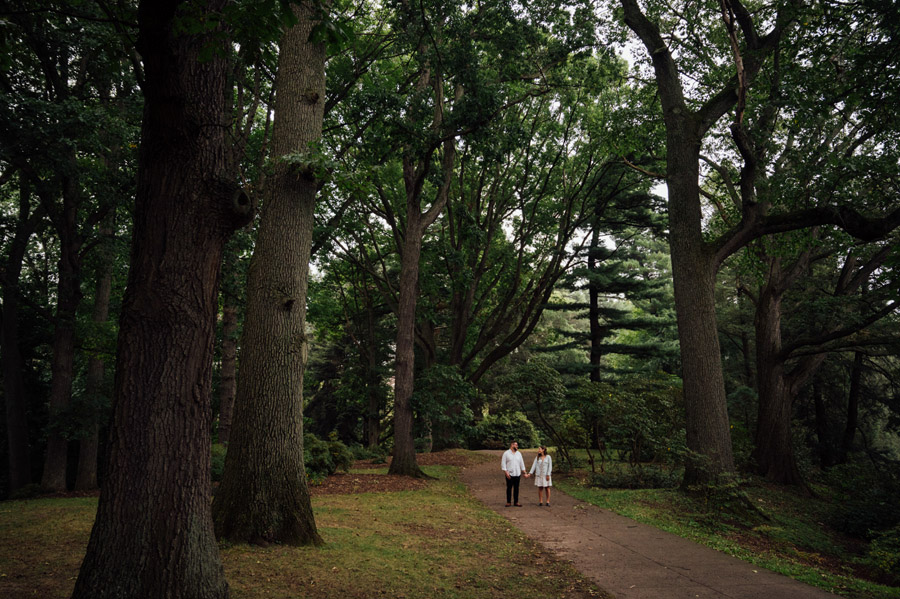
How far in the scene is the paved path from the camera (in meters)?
5.86

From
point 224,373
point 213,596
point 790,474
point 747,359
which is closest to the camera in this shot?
point 213,596

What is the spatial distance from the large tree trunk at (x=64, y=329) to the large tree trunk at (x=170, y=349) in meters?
11.9

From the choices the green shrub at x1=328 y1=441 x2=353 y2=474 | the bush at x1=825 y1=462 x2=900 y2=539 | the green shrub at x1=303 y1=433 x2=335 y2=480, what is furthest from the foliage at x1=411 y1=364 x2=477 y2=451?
the bush at x1=825 y1=462 x2=900 y2=539

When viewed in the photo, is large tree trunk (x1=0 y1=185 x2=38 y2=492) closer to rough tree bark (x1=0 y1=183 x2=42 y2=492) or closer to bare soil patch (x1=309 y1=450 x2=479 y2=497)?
rough tree bark (x1=0 y1=183 x2=42 y2=492)

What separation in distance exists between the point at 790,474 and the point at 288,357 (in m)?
16.5

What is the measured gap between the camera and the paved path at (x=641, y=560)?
19.2 feet

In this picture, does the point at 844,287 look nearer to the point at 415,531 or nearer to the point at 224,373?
the point at 415,531

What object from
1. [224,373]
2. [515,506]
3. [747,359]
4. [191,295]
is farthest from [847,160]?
[747,359]

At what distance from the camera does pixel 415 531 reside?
8062 mm

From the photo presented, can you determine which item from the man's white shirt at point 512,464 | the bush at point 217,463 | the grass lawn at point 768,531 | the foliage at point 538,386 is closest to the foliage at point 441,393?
the foliage at point 538,386

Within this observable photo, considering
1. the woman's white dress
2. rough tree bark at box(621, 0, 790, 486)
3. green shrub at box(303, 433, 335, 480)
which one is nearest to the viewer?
rough tree bark at box(621, 0, 790, 486)

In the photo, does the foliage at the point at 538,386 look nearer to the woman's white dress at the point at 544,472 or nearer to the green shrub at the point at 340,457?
the woman's white dress at the point at 544,472

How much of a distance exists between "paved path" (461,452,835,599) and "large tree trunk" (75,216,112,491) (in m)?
10.7

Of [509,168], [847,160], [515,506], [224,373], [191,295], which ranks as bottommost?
[515,506]
